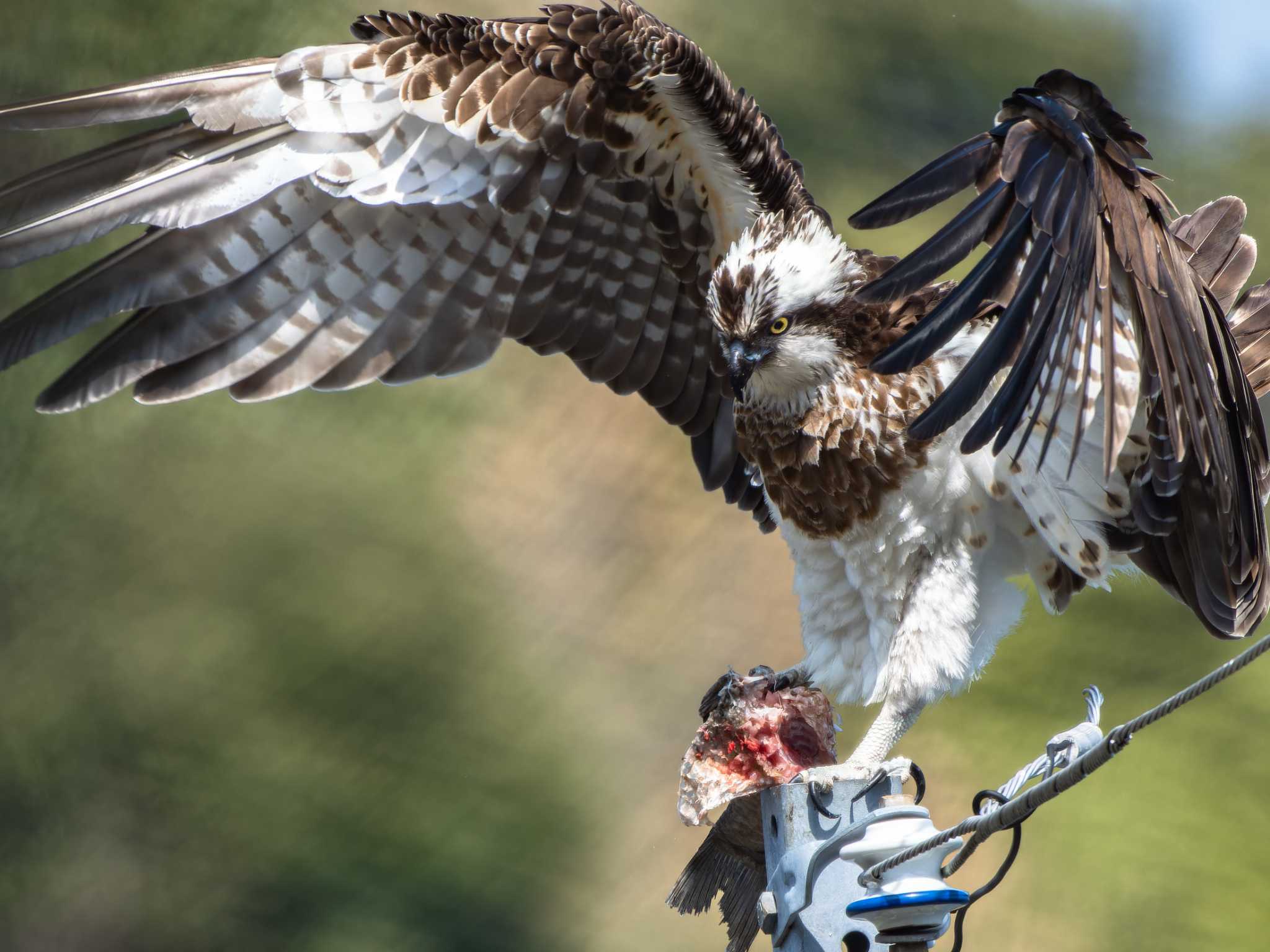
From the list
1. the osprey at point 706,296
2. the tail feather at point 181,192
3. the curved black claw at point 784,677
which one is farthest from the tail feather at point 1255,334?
the tail feather at point 181,192

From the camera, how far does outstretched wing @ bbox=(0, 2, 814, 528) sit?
2.15 meters

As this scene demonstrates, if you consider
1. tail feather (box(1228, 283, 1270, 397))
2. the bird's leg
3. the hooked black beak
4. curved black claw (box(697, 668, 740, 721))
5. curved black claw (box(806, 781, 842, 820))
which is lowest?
curved black claw (box(806, 781, 842, 820))

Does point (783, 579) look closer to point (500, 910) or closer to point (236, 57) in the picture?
point (500, 910)

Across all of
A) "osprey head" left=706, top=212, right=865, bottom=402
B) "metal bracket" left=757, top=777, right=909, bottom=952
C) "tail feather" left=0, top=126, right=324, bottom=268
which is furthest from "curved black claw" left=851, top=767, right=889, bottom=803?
"tail feather" left=0, top=126, right=324, bottom=268

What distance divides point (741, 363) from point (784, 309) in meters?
0.12

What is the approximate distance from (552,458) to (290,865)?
5.71 feet

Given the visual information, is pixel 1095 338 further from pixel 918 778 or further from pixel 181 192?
pixel 181 192

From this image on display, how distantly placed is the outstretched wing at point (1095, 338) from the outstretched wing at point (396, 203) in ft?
2.42

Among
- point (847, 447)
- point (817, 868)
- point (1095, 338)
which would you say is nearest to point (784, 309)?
point (847, 447)

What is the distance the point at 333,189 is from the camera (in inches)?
90.1

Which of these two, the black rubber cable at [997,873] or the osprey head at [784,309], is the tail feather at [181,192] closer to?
the osprey head at [784,309]

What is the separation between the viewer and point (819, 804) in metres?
1.80

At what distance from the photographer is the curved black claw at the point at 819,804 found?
5.89 ft

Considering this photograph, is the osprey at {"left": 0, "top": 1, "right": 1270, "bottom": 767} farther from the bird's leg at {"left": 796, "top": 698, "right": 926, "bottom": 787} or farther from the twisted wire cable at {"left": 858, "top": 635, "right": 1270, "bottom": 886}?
the twisted wire cable at {"left": 858, "top": 635, "right": 1270, "bottom": 886}
